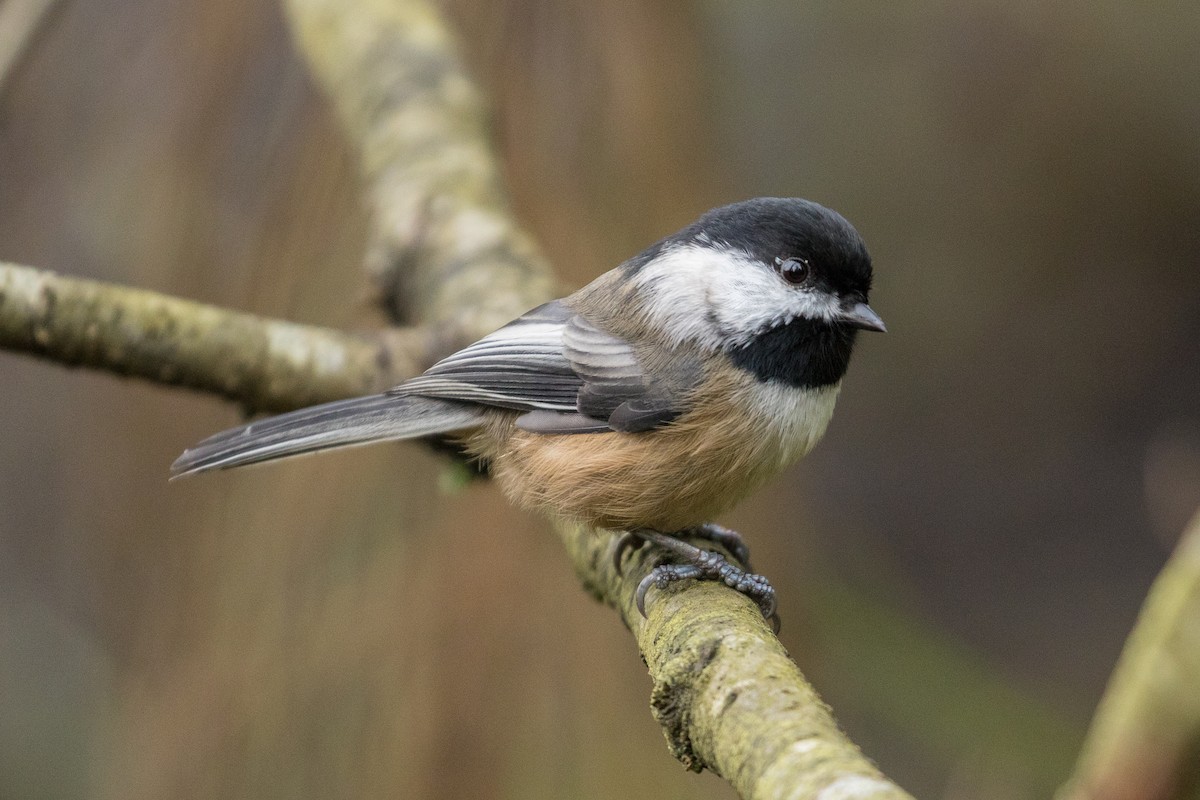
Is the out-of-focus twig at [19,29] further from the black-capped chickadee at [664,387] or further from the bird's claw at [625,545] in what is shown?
the bird's claw at [625,545]

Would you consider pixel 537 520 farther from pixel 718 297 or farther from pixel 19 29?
pixel 19 29

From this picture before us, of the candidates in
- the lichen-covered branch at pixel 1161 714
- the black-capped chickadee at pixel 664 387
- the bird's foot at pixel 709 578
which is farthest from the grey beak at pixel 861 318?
the lichen-covered branch at pixel 1161 714

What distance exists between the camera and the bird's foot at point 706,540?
2211 mm

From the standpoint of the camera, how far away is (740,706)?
1.29m

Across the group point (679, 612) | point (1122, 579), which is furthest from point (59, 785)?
point (1122, 579)

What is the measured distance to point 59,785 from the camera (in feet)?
14.9

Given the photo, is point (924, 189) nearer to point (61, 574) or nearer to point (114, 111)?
point (114, 111)

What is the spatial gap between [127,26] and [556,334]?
2.03 m

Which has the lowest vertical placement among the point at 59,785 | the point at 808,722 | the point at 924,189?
the point at 808,722

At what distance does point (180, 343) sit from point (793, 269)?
1.29 m

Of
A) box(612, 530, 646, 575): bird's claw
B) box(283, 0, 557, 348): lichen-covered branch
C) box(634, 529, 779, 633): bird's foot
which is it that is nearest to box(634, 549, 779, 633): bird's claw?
box(634, 529, 779, 633): bird's foot

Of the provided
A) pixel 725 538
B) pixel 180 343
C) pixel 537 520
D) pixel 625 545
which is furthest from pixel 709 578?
pixel 180 343

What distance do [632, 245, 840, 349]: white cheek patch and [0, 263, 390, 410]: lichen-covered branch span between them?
0.72 m

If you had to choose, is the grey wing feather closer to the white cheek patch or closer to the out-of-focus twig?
the white cheek patch
